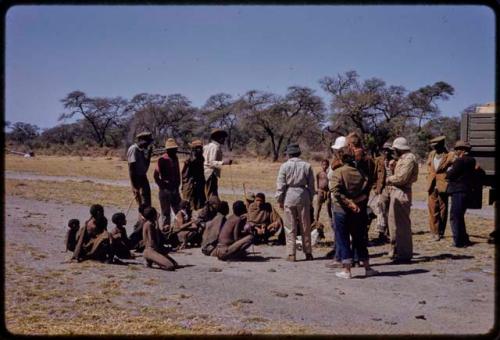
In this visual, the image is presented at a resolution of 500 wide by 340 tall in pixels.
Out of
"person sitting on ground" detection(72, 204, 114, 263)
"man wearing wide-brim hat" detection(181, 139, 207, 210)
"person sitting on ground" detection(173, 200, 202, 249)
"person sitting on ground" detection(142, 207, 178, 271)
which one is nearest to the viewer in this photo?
"person sitting on ground" detection(142, 207, 178, 271)

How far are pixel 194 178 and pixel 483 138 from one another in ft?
17.0

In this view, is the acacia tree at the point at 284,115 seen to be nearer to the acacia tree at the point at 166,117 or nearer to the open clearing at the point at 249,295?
the acacia tree at the point at 166,117

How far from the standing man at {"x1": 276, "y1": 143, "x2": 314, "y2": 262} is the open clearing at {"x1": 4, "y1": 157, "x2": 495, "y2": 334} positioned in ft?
1.49

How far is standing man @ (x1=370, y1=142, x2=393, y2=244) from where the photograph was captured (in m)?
10.7

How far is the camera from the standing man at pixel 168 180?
430 inches

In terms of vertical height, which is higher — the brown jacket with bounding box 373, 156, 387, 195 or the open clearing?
the brown jacket with bounding box 373, 156, 387, 195

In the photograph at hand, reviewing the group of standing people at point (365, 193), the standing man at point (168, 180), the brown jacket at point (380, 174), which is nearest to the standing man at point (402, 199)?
the group of standing people at point (365, 193)

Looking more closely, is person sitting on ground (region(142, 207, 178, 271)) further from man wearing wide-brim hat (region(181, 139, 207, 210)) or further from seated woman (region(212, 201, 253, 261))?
man wearing wide-brim hat (region(181, 139, 207, 210))

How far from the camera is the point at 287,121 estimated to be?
5709 cm

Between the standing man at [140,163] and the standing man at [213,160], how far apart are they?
103cm

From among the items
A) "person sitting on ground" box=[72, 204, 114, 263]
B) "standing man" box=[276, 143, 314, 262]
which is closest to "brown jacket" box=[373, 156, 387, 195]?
"standing man" box=[276, 143, 314, 262]

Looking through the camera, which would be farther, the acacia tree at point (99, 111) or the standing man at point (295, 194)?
the acacia tree at point (99, 111)

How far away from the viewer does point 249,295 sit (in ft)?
24.1

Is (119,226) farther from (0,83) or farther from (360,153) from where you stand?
(360,153)
